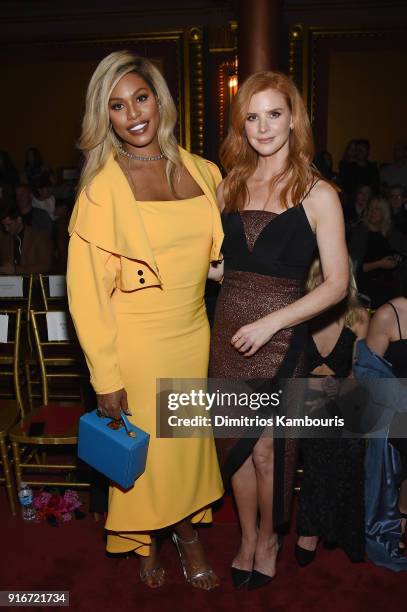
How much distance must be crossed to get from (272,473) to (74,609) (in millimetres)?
854

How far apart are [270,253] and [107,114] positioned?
65 centimetres

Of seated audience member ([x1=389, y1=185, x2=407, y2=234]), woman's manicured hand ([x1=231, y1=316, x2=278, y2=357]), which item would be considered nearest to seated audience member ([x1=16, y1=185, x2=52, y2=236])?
seated audience member ([x1=389, y1=185, x2=407, y2=234])

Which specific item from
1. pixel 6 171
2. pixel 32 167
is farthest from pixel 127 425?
pixel 6 171

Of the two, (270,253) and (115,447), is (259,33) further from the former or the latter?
(115,447)

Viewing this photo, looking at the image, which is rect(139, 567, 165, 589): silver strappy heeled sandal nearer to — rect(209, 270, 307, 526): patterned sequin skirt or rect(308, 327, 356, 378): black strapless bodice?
rect(209, 270, 307, 526): patterned sequin skirt

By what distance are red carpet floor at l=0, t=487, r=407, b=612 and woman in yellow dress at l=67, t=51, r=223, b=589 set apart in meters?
0.27

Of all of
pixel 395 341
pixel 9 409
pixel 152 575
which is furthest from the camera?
pixel 9 409

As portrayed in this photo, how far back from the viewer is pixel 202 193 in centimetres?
200

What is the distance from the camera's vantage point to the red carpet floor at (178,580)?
2148 mm

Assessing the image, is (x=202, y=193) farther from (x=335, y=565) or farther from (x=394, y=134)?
(x=394, y=134)

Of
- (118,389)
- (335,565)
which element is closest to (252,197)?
(118,389)

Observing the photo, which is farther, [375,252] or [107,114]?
[375,252]

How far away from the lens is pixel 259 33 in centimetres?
340

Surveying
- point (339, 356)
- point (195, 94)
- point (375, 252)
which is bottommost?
point (339, 356)
